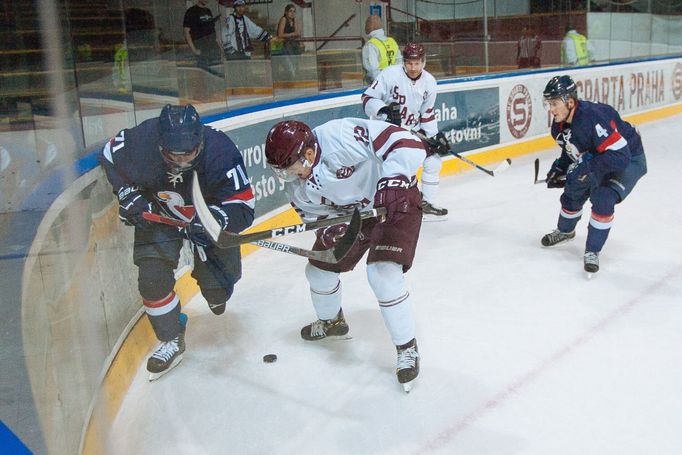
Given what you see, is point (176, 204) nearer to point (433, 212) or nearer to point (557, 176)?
point (557, 176)

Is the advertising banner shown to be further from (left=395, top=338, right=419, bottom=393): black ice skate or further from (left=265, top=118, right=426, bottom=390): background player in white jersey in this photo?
(left=395, top=338, right=419, bottom=393): black ice skate

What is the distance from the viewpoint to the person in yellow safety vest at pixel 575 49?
8.15 m

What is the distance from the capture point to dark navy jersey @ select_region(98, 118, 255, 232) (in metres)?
2.44

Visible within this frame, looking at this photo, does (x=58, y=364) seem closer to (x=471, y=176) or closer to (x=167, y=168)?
(x=167, y=168)

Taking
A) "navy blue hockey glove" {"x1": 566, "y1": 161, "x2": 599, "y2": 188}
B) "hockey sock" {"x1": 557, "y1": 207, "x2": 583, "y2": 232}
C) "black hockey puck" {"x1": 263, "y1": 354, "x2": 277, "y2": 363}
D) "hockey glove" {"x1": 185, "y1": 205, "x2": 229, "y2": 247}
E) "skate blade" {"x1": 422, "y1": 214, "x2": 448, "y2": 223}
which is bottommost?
"skate blade" {"x1": 422, "y1": 214, "x2": 448, "y2": 223}

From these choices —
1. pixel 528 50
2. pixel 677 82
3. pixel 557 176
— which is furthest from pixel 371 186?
pixel 677 82

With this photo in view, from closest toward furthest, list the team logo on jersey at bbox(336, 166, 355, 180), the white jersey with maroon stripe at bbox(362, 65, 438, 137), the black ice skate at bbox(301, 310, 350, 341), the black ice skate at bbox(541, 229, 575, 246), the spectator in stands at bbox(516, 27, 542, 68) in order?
the team logo on jersey at bbox(336, 166, 355, 180)
the black ice skate at bbox(301, 310, 350, 341)
the black ice skate at bbox(541, 229, 575, 246)
the white jersey with maroon stripe at bbox(362, 65, 438, 137)
the spectator in stands at bbox(516, 27, 542, 68)

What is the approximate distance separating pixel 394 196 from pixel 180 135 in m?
0.69

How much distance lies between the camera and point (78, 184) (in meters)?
2.01

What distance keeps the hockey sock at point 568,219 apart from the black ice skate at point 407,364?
1840 millimetres

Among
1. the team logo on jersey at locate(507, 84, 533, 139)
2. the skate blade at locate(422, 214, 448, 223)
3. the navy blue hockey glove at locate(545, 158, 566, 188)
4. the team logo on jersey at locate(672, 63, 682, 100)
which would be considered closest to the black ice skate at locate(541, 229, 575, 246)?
the navy blue hockey glove at locate(545, 158, 566, 188)

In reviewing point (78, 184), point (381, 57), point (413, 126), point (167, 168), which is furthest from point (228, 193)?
point (381, 57)

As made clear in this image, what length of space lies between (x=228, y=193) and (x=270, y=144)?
352 mm

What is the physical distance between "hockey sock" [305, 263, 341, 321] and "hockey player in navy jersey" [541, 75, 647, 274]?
140 centimetres
